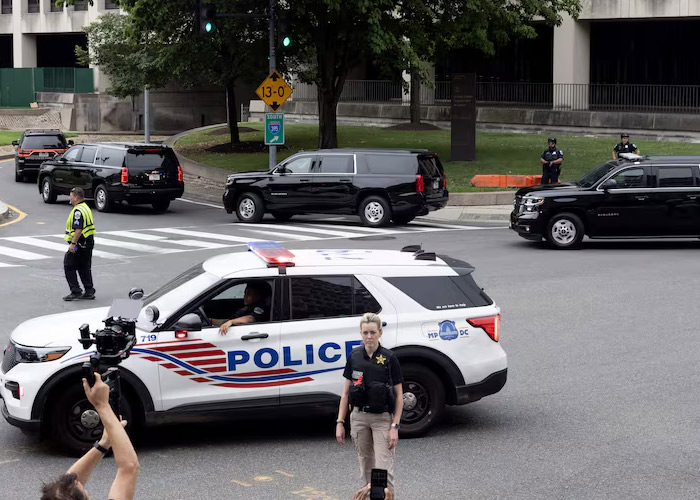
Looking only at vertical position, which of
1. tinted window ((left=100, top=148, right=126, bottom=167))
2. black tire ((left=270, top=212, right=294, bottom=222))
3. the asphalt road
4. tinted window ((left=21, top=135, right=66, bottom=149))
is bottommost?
the asphalt road

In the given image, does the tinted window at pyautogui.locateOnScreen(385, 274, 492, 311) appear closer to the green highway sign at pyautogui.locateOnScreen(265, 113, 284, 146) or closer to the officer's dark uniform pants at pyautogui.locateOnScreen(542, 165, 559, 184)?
the officer's dark uniform pants at pyautogui.locateOnScreen(542, 165, 559, 184)

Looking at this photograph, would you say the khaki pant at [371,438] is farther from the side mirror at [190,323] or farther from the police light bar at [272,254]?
the police light bar at [272,254]

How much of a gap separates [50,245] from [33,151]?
50.8 ft

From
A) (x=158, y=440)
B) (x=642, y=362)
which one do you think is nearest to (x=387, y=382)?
(x=158, y=440)

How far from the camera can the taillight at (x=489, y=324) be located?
31.4 feet

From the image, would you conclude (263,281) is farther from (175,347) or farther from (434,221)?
(434,221)

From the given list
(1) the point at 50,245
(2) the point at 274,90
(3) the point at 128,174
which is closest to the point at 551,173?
(2) the point at 274,90

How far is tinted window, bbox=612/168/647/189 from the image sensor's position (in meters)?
21.2

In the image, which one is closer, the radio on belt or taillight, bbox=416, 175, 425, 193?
the radio on belt

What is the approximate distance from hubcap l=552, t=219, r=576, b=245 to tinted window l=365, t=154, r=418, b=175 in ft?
15.8

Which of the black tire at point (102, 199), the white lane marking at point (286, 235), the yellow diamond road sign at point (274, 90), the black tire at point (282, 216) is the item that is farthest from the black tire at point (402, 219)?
the black tire at point (102, 199)

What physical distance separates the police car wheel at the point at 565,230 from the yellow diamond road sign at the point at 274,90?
10445 mm

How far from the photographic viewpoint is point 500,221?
2677 cm

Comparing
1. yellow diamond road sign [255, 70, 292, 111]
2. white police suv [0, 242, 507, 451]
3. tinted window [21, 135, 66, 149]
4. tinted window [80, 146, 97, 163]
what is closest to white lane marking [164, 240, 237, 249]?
tinted window [80, 146, 97, 163]
